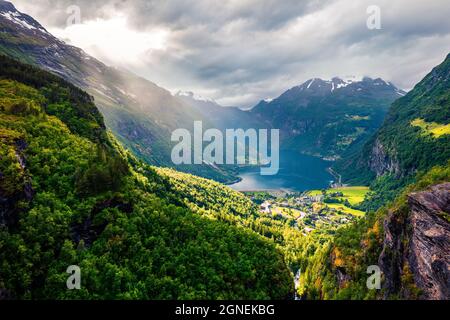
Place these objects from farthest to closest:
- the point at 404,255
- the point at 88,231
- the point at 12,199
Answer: the point at 88,231, the point at 404,255, the point at 12,199

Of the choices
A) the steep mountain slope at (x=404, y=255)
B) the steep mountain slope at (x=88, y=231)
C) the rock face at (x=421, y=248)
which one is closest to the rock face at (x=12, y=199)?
the steep mountain slope at (x=88, y=231)

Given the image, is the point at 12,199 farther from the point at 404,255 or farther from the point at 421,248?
the point at 404,255

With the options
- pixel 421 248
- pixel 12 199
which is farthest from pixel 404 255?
pixel 12 199

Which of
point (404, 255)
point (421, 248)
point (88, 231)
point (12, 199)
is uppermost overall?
point (12, 199)

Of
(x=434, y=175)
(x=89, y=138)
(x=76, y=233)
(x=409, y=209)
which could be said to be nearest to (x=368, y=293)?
(x=409, y=209)

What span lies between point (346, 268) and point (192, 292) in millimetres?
44405

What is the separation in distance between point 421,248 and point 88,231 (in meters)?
72.3

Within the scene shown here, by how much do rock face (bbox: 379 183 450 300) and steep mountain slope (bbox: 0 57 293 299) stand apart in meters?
37.6

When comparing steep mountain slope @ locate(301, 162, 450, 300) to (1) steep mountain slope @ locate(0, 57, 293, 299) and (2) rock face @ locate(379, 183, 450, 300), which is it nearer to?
(2) rock face @ locate(379, 183, 450, 300)

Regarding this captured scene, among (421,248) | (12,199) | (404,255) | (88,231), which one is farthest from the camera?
(88,231)

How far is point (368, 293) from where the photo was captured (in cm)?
7394

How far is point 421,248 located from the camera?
59188 millimetres

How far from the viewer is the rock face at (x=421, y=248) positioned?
53.7 meters
